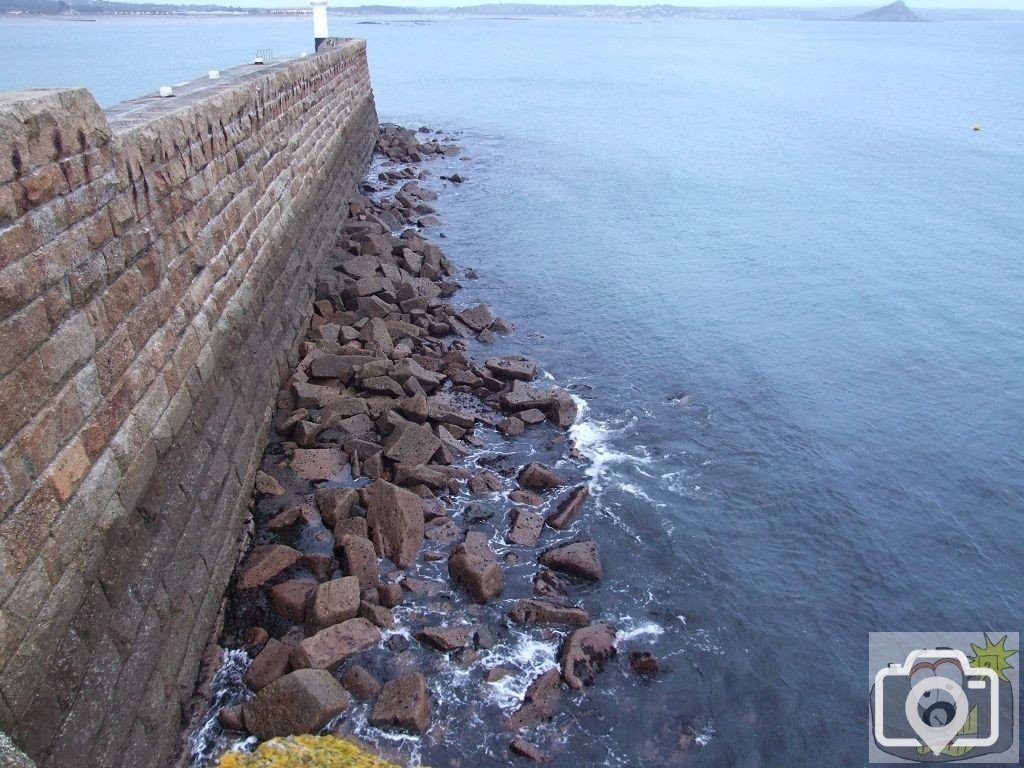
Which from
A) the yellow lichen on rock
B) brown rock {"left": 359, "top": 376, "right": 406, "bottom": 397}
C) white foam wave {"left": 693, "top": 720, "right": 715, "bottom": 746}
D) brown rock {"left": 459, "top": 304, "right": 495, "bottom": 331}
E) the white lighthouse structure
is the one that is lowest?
white foam wave {"left": 693, "top": 720, "right": 715, "bottom": 746}

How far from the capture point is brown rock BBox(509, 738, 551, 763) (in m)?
7.18

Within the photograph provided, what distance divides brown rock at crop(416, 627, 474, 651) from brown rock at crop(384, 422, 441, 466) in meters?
3.14

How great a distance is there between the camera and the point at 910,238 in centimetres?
2511

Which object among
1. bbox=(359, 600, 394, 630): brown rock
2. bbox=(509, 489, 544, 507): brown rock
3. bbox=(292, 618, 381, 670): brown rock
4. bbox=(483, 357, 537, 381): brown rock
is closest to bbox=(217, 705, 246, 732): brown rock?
bbox=(292, 618, 381, 670): brown rock

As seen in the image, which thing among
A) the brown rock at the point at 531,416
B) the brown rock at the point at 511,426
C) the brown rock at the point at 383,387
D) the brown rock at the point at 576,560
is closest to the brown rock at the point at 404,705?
the brown rock at the point at 576,560

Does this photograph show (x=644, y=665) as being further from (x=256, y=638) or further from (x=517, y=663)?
(x=256, y=638)

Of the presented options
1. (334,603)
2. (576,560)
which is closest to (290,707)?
(334,603)

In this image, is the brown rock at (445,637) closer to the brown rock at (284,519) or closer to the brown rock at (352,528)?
the brown rock at (352,528)

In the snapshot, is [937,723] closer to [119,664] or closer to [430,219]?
[119,664]

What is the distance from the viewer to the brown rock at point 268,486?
10.2 meters

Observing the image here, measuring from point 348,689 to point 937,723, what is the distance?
6.32 m

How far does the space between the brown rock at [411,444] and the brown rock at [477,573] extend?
6.64 ft

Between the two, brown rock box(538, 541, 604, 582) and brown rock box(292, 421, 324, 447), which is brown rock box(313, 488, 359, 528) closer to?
brown rock box(292, 421, 324, 447)

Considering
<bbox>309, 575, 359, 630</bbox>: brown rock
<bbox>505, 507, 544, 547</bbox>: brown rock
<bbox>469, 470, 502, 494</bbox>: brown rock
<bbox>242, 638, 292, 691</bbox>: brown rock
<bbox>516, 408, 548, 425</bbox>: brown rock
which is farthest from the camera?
<bbox>516, 408, 548, 425</bbox>: brown rock
